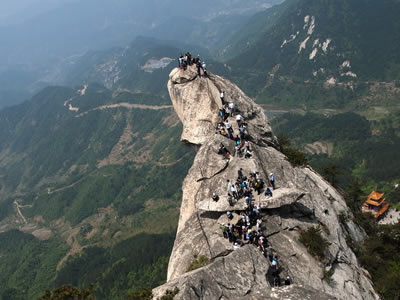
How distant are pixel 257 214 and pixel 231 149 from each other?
46.3ft

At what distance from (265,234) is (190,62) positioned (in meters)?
44.7

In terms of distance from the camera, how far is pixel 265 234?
118 feet

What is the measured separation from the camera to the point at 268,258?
32844mm

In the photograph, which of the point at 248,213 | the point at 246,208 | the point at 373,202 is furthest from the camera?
the point at 373,202

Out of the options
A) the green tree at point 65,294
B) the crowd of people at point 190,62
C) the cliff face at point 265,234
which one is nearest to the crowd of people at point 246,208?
the cliff face at point 265,234

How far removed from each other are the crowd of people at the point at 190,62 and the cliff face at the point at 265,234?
10.1m

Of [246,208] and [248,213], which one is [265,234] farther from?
[246,208]

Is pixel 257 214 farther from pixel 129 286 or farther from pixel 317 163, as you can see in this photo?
pixel 317 163

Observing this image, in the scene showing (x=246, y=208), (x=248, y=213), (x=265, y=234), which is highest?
(x=246, y=208)

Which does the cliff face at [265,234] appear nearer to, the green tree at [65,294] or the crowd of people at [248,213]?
the crowd of people at [248,213]

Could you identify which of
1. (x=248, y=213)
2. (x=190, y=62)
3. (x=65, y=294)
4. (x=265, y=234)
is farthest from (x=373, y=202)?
(x=65, y=294)

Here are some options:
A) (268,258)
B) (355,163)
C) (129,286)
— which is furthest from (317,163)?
(268,258)

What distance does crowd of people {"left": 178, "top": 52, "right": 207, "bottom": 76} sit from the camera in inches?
2507

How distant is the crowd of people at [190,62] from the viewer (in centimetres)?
6369
